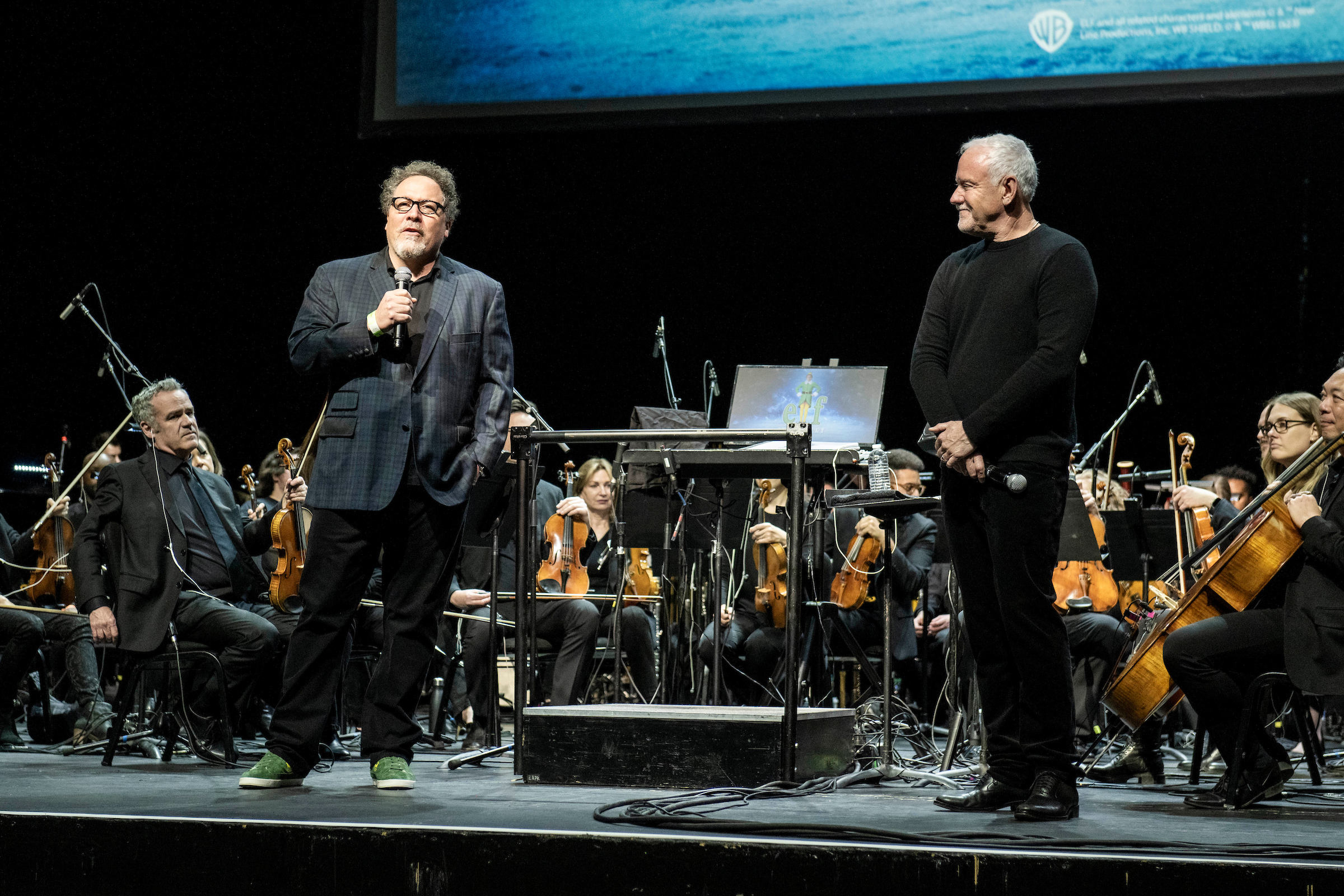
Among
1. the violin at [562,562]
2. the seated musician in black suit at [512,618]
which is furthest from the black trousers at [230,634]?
the violin at [562,562]

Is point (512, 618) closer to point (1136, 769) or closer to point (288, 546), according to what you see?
point (288, 546)

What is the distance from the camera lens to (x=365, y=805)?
8.34 ft

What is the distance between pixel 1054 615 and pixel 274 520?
9.97 ft

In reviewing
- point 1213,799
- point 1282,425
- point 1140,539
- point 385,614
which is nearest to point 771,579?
point 1140,539

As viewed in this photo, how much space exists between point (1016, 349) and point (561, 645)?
118 inches

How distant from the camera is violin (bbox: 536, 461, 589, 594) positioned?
548 cm

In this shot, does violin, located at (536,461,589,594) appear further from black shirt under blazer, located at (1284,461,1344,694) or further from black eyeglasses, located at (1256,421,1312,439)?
black shirt under blazer, located at (1284,461,1344,694)

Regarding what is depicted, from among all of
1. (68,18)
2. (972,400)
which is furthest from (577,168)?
(972,400)

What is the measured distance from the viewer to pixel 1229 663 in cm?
311

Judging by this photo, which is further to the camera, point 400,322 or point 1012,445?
point 400,322

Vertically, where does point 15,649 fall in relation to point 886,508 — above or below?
below

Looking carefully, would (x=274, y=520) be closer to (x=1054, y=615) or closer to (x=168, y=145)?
(x=1054, y=615)

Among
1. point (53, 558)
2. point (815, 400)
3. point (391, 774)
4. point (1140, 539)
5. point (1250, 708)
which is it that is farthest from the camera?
point (53, 558)

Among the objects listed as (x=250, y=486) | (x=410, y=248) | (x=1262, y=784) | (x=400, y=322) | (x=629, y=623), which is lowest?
(x=1262, y=784)
